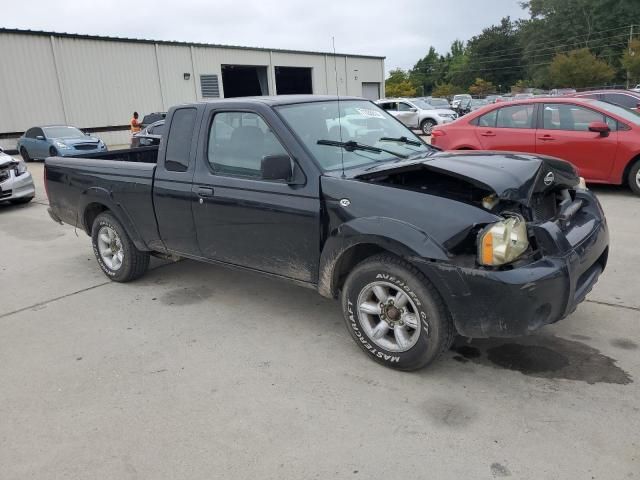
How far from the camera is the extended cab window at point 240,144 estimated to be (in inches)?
161

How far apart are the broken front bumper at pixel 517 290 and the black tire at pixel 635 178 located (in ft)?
19.4

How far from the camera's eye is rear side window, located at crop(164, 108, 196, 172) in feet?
15.0

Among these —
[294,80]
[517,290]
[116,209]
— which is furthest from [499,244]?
[294,80]

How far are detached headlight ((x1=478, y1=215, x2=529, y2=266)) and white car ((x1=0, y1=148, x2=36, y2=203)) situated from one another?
10.1 metres

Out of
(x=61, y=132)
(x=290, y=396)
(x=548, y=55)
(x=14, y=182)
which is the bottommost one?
(x=290, y=396)

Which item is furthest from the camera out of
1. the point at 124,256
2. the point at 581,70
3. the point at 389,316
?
the point at 581,70

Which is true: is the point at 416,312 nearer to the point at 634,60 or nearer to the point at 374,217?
the point at 374,217

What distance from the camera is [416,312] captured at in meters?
3.36

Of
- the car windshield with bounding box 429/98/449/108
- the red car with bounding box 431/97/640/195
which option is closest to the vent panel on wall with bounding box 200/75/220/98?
the car windshield with bounding box 429/98/449/108

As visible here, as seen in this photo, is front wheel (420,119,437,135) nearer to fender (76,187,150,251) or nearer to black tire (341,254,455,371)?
fender (76,187,150,251)

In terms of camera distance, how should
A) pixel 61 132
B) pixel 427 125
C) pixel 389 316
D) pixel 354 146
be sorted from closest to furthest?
pixel 389 316
pixel 354 146
pixel 61 132
pixel 427 125

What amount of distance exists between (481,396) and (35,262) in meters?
5.74

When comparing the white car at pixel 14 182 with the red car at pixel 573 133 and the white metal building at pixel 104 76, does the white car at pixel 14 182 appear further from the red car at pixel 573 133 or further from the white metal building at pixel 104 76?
the white metal building at pixel 104 76

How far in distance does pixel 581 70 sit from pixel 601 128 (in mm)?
53690
